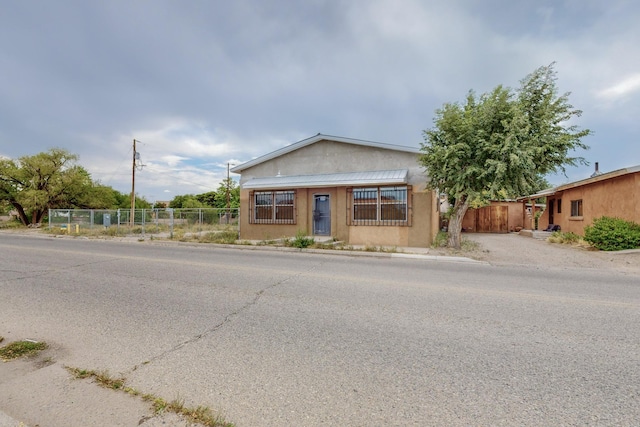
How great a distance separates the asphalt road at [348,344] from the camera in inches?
103

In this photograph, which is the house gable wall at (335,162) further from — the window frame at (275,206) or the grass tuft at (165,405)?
the grass tuft at (165,405)

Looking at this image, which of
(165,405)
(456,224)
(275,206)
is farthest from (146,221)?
(165,405)

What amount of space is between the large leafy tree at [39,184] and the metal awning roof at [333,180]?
29093mm

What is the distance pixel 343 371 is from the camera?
3.17 m

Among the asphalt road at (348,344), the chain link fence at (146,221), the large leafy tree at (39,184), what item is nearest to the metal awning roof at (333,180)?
the chain link fence at (146,221)

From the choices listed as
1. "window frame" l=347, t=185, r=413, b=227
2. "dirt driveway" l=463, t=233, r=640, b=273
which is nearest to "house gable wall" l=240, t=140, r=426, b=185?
"window frame" l=347, t=185, r=413, b=227

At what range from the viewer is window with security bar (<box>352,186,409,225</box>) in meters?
14.7

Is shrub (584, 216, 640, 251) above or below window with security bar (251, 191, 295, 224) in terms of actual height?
below

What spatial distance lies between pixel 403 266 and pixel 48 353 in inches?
328

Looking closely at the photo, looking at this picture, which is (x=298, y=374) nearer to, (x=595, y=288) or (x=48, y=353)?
(x=48, y=353)

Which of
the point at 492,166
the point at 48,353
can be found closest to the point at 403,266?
the point at 492,166

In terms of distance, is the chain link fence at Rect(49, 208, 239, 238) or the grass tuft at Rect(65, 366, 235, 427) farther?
the chain link fence at Rect(49, 208, 239, 238)

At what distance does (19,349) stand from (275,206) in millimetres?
13869

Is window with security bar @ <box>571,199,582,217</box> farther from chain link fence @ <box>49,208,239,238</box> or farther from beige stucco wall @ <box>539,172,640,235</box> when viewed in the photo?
chain link fence @ <box>49,208,239,238</box>
